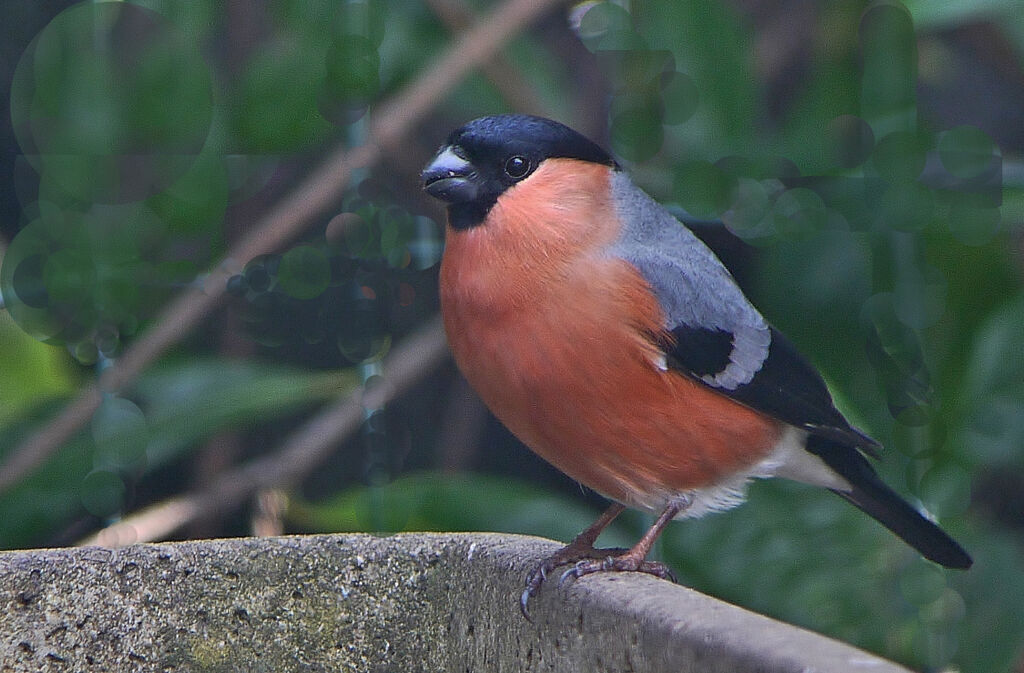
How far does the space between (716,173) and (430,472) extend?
66 centimetres

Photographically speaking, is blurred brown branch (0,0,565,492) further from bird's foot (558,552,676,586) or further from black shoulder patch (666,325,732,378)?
bird's foot (558,552,676,586)

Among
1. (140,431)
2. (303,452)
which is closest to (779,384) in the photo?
(303,452)

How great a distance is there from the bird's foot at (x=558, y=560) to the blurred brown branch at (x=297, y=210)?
791 mm

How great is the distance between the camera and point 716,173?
71.0 inches

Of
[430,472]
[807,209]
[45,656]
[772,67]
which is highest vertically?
[772,67]

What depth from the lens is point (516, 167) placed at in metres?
1.30

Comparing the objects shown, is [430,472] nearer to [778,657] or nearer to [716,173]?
[716,173]

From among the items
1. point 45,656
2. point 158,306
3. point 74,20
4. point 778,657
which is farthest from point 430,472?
point 778,657

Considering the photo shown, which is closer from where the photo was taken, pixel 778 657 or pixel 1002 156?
pixel 778 657

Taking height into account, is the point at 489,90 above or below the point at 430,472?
above

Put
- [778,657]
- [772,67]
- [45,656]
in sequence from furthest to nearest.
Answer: [772,67] → [45,656] → [778,657]

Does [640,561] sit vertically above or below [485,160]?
below

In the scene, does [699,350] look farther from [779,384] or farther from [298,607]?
[298,607]

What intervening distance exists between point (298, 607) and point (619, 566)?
359 mm
